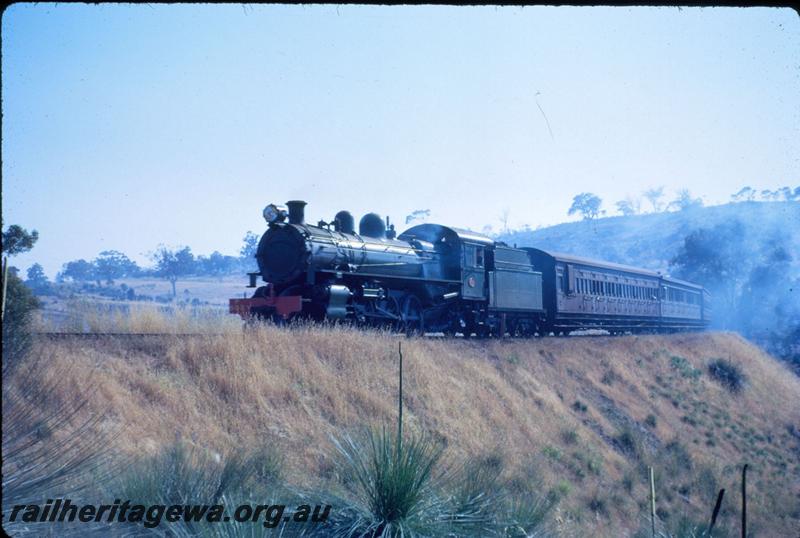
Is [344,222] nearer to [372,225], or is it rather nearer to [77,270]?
[372,225]

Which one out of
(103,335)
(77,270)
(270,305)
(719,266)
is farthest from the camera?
(719,266)

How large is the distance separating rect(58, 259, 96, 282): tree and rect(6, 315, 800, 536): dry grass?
91.7 ft

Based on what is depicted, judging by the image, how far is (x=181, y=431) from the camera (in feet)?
28.0

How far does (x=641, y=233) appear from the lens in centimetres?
12481

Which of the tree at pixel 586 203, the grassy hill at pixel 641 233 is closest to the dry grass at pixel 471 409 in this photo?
the grassy hill at pixel 641 233

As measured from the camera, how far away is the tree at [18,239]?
25.2 ft

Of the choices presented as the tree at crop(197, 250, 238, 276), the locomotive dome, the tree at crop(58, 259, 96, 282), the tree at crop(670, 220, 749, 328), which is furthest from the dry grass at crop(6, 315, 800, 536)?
the tree at crop(197, 250, 238, 276)

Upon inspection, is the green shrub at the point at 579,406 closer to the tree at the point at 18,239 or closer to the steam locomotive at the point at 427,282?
the steam locomotive at the point at 427,282

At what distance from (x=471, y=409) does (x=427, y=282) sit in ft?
21.2

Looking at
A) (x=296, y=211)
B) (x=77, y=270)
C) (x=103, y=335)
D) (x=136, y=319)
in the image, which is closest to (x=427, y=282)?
(x=296, y=211)


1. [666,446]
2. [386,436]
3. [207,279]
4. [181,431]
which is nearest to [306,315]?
[181,431]

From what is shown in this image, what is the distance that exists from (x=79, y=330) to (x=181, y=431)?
192 inches

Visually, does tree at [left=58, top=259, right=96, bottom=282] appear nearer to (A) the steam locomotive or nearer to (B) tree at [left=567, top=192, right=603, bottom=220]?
(A) the steam locomotive

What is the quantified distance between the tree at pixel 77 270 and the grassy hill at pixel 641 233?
50473 mm
